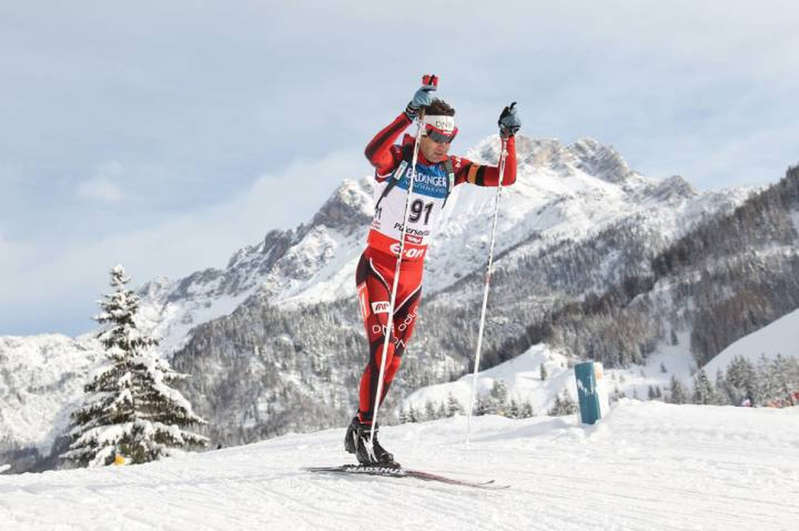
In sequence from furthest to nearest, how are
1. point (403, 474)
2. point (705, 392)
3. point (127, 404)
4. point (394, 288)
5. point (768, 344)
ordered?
1. point (768, 344)
2. point (705, 392)
3. point (127, 404)
4. point (394, 288)
5. point (403, 474)

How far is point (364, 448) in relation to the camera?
6.31 meters

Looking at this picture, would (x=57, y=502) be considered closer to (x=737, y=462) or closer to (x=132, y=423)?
(x=737, y=462)

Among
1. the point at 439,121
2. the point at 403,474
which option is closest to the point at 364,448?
the point at 403,474

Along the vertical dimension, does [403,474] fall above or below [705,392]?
below

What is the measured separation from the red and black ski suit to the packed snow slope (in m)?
1.31

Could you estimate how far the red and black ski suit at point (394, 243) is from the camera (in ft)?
21.6

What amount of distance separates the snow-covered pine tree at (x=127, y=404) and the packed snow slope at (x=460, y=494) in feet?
51.4

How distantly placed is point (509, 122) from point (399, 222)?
1.73 metres

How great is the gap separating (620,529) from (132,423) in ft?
73.5

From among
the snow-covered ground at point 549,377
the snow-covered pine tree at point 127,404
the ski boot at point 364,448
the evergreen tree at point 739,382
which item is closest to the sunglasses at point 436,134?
the ski boot at point 364,448

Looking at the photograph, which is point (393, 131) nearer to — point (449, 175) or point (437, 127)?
point (437, 127)

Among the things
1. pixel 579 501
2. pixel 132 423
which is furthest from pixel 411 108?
pixel 132 423

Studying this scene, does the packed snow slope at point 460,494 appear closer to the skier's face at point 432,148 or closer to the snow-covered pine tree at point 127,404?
the skier's face at point 432,148

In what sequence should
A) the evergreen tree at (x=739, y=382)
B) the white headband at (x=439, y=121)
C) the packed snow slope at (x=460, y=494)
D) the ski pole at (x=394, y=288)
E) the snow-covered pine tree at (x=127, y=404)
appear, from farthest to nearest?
the evergreen tree at (x=739, y=382)
the snow-covered pine tree at (x=127, y=404)
the white headband at (x=439, y=121)
the ski pole at (x=394, y=288)
the packed snow slope at (x=460, y=494)
